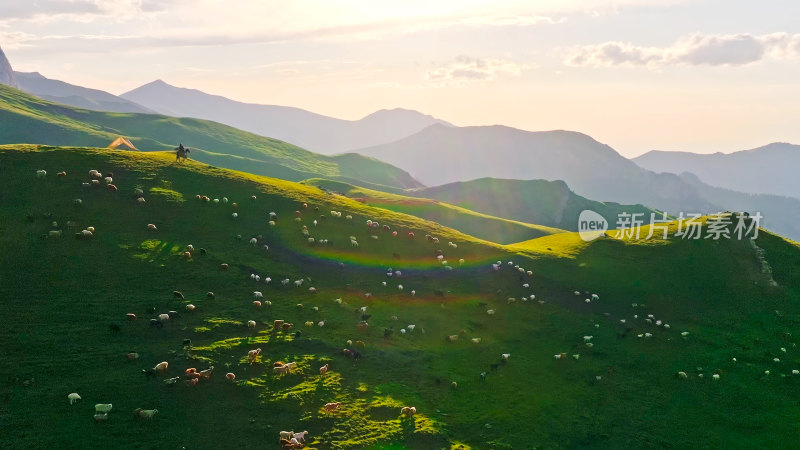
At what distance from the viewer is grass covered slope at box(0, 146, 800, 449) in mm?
24312

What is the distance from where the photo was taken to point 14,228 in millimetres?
35781

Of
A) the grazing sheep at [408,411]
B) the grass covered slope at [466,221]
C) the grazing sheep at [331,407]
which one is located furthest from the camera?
the grass covered slope at [466,221]

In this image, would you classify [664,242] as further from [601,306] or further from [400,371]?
[400,371]

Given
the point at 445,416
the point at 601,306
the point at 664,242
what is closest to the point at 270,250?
the point at 445,416

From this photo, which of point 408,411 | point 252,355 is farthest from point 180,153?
point 408,411

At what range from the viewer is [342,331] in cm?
3356

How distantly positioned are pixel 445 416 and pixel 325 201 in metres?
33.5

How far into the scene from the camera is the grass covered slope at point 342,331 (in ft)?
79.8

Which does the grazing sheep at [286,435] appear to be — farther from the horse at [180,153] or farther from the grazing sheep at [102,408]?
the horse at [180,153]

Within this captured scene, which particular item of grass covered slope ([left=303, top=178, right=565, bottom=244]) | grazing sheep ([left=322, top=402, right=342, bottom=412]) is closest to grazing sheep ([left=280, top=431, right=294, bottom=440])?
grazing sheep ([left=322, top=402, right=342, bottom=412])

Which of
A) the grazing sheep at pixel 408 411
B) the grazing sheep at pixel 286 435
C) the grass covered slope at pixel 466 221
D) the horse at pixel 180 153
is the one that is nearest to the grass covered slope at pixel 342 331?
the grazing sheep at pixel 408 411

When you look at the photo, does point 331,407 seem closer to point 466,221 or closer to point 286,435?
point 286,435

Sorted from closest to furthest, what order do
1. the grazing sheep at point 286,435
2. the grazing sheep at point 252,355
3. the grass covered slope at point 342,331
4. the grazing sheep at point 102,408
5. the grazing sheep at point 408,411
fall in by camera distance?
the grazing sheep at point 102,408
the grazing sheep at point 286,435
the grass covered slope at point 342,331
the grazing sheep at point 408,411
the grazing sheep at point 252,355

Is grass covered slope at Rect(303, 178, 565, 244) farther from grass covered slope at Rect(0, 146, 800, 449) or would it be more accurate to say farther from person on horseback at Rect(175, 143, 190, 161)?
grass covered slope at Rect(0, 146, 800, 449)
